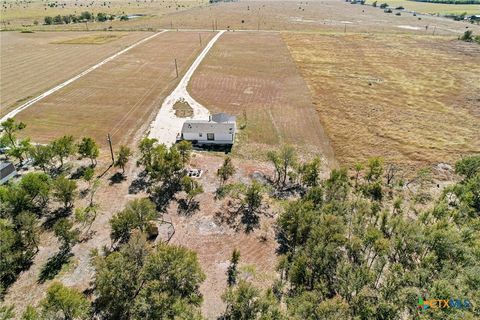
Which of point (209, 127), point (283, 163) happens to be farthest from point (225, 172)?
point (209, 127)

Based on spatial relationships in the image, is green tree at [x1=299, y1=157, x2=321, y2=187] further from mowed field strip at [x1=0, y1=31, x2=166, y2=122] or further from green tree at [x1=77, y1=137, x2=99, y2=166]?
mowed field strip at [x1=0, y1=31, x2=166, y2=122]

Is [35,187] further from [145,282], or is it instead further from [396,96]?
[396,96]

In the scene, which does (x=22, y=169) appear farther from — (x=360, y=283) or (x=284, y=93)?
(x=284, y=93)

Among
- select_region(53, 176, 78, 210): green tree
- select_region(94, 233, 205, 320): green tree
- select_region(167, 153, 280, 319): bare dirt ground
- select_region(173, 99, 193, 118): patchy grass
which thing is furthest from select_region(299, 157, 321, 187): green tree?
select_region(173, 99, 193, 118): patchy grass

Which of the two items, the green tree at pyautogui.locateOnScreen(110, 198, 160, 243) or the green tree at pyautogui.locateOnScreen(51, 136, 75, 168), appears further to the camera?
the green tree at pyautogui.locateOnScreen(51, 136, 75, 168)

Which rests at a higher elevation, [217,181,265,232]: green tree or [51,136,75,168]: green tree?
[51,136,75,168]: green tree

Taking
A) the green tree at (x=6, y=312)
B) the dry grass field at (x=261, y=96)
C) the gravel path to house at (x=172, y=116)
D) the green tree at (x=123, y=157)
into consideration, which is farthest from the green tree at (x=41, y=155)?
the dry grass field at (x=261, y=96)
